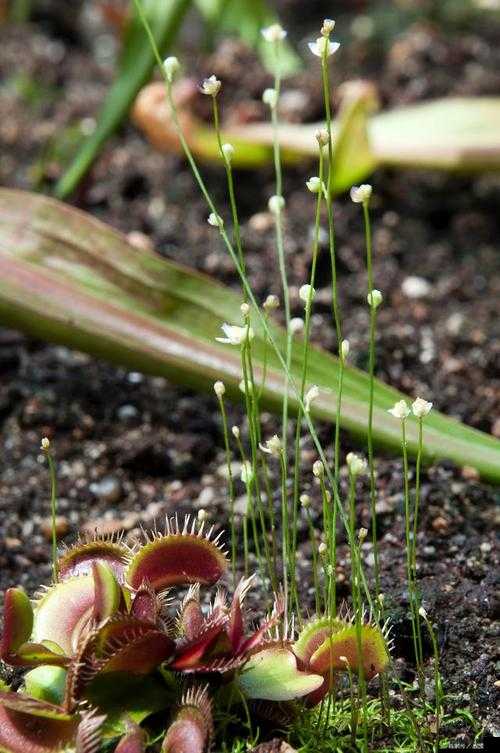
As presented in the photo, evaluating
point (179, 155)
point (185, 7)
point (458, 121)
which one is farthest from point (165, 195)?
point (458, 121)

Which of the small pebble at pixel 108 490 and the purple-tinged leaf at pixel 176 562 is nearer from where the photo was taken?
the purple-tinged leaf at pixel 176 562

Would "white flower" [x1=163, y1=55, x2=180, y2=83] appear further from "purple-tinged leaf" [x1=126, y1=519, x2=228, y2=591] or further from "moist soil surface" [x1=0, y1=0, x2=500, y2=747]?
"moist soil surface" [x1=0, y1=0, x2=500, y2=747]

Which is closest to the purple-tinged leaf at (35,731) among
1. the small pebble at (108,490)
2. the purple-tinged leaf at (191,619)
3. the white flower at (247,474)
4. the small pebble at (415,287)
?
the purple-tinged leaf at (191,619)

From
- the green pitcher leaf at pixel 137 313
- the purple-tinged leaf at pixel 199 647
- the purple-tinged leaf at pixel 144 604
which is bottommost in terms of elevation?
the purple-tinged leaf at pixel 199 647

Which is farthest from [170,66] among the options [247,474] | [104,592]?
[104,592]

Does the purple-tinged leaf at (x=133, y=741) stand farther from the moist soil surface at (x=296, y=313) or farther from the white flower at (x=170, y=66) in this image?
the white flower at (x=170, y=66)

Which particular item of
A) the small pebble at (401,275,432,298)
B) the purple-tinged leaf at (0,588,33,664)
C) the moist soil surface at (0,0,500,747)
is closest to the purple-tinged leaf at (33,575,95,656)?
the purple-tinged leaf at (0,588,33,664)

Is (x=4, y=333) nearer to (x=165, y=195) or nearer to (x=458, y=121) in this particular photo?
(x=165, y=195)
